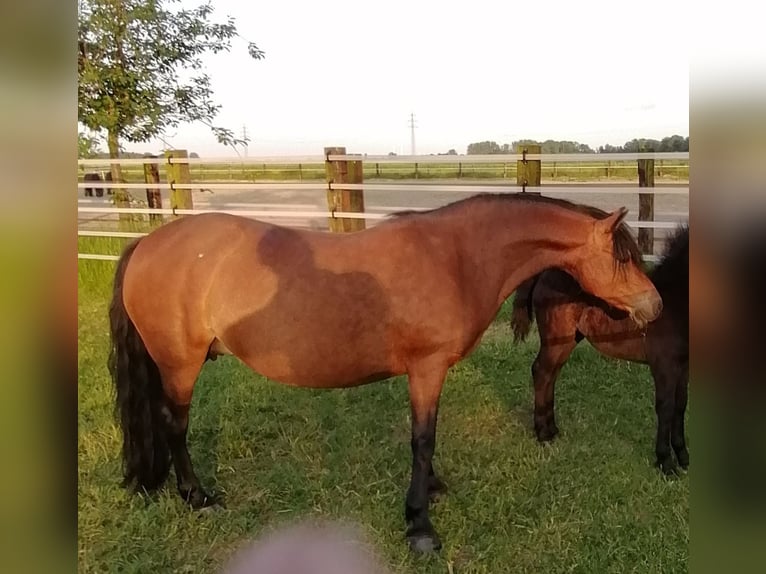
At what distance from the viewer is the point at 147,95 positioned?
1961mm

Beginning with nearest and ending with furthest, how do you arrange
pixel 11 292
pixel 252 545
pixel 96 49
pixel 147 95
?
pixel 11 292 → pixel 96 49 → pixel 147 95 → pixel 252 545

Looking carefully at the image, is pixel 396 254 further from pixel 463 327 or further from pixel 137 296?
pixel 137 296

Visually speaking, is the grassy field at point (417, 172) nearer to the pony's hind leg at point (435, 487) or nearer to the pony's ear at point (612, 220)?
the pony's ear at point (612, 220)

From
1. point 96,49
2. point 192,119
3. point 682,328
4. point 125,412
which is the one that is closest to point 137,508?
point 125,412

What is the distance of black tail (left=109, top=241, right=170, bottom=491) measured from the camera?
2221 millimetres

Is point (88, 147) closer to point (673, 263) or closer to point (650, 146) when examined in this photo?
point (650, 146)

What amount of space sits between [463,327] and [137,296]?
1.14 meters

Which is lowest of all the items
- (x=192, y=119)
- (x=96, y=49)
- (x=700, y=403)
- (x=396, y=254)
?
(x=700, y=403)

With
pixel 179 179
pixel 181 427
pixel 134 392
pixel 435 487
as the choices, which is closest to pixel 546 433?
pixel 435 487

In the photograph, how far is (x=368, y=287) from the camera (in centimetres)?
203

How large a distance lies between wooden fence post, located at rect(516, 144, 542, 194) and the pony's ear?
0.30 m

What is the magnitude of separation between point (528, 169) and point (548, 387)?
979 millimetres

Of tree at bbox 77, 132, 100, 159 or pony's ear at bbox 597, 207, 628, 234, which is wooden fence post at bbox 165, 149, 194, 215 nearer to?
tree at bbox 77, 132, 100, 159

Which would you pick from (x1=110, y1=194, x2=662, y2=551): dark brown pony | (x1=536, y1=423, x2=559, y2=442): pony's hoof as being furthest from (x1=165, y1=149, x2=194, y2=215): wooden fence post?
(x1=536, y1=423, x2=559, y2=442): pony's hoof
